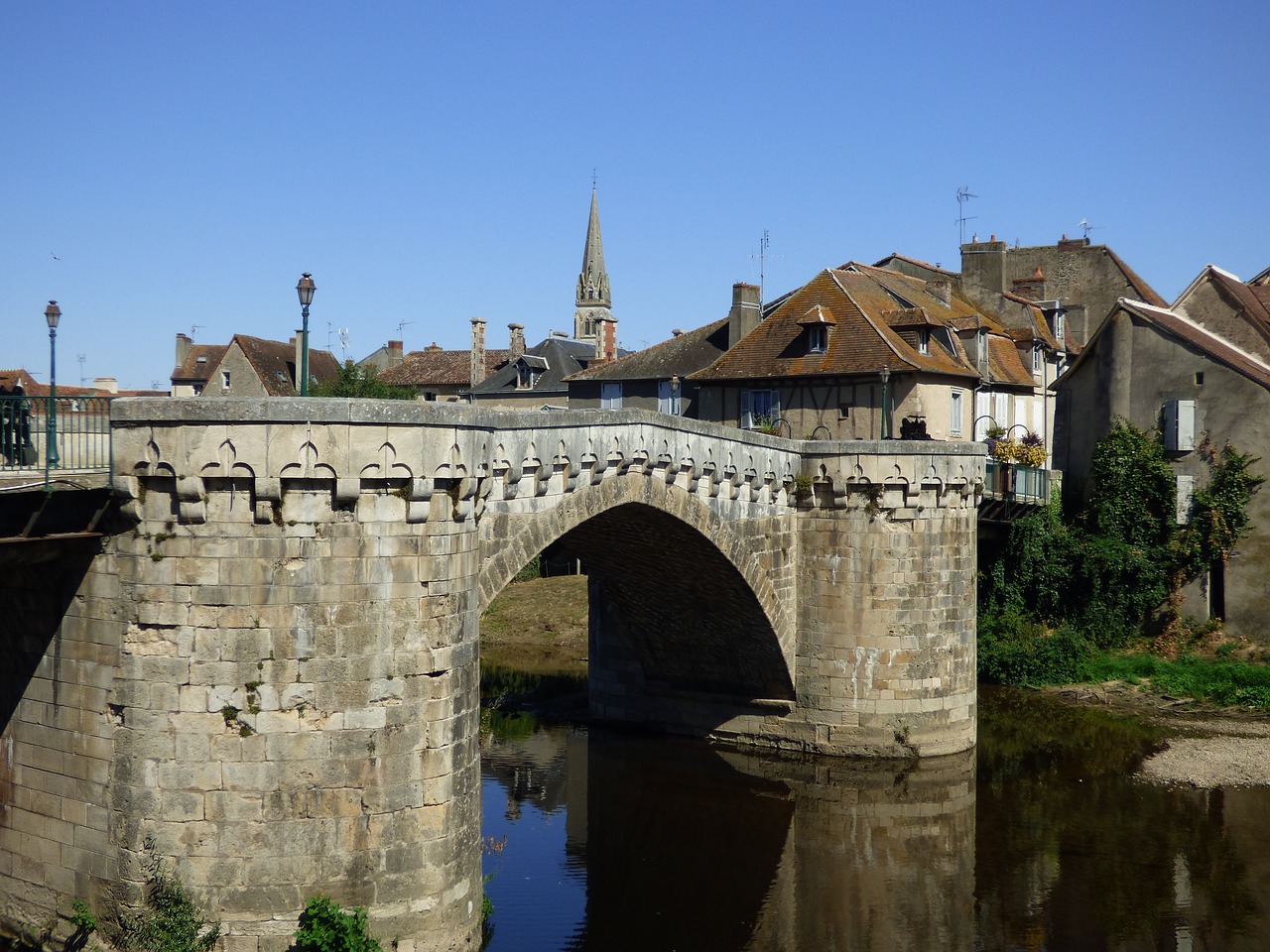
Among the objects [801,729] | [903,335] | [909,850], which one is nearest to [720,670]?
[801,729]

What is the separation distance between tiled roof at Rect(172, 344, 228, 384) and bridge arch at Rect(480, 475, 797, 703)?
32.8 metres

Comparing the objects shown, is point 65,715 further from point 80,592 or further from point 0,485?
point 0,485

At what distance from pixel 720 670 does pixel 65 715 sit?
1444 cm

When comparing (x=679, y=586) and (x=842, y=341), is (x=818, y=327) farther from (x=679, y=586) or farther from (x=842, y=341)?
(x=679, y=586)

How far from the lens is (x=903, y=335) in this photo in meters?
32.6

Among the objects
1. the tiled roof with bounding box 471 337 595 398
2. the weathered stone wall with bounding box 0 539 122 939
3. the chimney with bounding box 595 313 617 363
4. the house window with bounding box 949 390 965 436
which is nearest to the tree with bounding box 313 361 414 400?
the tiled roof with bounding box 471 337 595 398

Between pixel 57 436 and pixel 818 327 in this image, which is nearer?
pixel 57 436

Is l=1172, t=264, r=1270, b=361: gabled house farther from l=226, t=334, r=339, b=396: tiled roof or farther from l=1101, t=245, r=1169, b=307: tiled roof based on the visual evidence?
l=226, t=334, r=339, b=396: tiled roof

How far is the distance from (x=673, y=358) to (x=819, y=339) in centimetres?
839

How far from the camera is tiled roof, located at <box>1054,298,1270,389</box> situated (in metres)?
30.7

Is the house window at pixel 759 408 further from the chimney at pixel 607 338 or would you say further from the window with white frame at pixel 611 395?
the chimney at pixel 607 338

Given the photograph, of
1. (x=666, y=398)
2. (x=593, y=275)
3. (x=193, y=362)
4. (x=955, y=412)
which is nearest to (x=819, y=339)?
(x=955, y=412)

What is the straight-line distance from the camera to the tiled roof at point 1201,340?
3066 cm

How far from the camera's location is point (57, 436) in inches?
494
